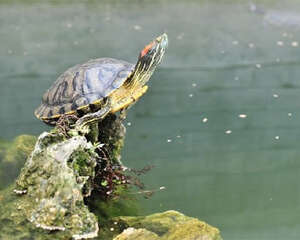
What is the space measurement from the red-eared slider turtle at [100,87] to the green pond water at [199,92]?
699 mm

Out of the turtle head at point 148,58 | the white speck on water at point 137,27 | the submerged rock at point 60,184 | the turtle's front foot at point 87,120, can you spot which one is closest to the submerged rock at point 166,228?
the submerged rock at point 60,184

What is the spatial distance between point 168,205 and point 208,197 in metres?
0.31

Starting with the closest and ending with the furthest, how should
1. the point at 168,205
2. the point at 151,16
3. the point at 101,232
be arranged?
the point at 101,232 < the point at 168,205 < the point at 151,16

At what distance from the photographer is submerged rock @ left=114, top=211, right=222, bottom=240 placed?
233 cm

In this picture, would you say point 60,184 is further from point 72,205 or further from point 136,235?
point 136,235

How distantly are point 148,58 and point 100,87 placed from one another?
0.34m

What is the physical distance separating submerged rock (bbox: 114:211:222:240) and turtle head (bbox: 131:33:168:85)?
2.71 feet

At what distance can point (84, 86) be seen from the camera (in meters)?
2.71

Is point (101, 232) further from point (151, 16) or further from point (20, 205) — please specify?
point (151, 16)

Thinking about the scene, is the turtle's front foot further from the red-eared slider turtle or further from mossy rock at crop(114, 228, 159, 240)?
mossy rock at crop(114, 228, 159, 240)

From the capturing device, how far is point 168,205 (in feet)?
9.61

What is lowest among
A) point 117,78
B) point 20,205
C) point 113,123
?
point 20,205

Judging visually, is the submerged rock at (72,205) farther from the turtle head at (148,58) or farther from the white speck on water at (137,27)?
the white speck on water at (137,27)

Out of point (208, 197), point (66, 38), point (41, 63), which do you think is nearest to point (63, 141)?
point (208, 197)
